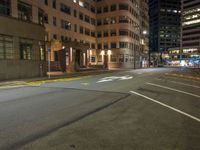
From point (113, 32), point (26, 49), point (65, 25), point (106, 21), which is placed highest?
point (106, 21)

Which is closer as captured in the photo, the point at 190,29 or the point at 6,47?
the point at 6,47

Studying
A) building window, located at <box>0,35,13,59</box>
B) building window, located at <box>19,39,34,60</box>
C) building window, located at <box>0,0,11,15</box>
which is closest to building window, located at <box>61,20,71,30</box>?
building window, located at <box>19,39,34,60</box>

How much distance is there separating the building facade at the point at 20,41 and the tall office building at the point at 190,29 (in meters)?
110

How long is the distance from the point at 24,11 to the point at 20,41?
15.1 feet

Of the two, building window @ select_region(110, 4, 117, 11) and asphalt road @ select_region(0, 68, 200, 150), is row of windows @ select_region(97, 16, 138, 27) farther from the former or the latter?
asphalt road @ select_region(0, 68, 200, 150)

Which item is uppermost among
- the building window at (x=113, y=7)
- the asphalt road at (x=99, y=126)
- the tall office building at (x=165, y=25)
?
the tall office building at (x=165, y=25)

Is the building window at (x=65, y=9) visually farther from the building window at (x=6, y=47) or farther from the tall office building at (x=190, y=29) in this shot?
the tall office building at (x=190, y=29)

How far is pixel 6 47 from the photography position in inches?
829

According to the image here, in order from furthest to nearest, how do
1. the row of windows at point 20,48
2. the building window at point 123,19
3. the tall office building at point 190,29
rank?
the tall office building at point 190,29
the building window at point 123,19
the row of windows at point 20,48

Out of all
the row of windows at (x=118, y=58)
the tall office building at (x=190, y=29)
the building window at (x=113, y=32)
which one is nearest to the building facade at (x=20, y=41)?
the row of windows at (x=118, y=58)

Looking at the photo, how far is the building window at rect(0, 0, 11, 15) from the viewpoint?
70.4ft

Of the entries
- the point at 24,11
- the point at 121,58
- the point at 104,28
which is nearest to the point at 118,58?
the point at 121,58

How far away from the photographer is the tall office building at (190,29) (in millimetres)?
121775

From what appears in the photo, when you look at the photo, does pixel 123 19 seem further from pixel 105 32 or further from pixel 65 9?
pixel 65 9
